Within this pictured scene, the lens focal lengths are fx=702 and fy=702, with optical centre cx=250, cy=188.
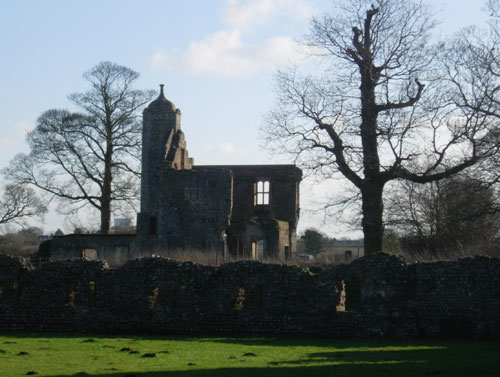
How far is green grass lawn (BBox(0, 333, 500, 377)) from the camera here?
12.1 metres

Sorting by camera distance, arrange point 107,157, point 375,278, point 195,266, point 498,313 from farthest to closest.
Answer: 1. point 107,157
2. point 195,266
3. point 375,278
4. point 498,313

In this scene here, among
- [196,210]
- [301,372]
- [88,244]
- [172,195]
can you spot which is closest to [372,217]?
[196,210]

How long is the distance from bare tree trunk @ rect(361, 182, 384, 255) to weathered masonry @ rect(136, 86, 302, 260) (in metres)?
8.51

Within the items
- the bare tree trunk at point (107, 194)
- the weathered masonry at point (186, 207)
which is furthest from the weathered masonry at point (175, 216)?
the bare tree trunk at point (107, 194)

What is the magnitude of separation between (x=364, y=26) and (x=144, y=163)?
1526 centimetres

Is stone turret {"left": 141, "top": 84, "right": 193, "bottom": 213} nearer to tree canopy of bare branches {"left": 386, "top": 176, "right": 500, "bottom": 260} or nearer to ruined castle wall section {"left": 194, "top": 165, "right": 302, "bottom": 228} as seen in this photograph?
ruined castle wall section {"left": 194, "top": 165, "right": 302, "bottom": 228}

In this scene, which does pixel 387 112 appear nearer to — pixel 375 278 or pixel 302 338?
pixel 375 278

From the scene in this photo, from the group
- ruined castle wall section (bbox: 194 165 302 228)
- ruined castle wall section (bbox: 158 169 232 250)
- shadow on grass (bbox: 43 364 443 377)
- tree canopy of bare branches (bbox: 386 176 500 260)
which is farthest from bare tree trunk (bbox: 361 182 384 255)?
ruined castle wall section (bbox: 194 165 302 228)

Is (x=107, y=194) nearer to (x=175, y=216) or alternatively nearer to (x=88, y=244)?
(x=88, y=244)

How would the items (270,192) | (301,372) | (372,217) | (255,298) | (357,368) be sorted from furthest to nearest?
(270,192) < (372,217) < (255,298) < (357,368) < (301,372)

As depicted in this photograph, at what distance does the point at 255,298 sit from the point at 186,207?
16.5 m

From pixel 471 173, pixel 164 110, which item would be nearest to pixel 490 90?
pixel 471 173

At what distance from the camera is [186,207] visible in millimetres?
34750

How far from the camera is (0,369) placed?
1221cm
